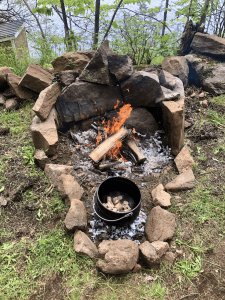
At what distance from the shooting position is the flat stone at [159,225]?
8.29ft

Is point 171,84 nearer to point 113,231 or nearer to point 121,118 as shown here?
point 121,118

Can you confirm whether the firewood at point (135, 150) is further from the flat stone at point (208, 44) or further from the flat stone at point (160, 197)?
the flat stone at point (208, 44)

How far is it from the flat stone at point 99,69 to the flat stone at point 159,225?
2.30 meters

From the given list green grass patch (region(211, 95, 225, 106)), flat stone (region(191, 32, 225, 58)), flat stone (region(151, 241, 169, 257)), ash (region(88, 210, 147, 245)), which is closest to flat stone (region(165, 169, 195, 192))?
ash (region(88, 210, 147, 245))

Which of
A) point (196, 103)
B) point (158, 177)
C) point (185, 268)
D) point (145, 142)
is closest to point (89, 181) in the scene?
point (158, 177)

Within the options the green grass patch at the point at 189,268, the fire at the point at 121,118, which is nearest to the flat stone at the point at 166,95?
the fire at the point at 121,118

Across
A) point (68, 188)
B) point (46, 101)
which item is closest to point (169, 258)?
point (68, 188)

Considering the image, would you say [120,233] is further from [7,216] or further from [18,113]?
[18,113]

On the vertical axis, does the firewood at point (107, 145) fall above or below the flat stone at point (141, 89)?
below

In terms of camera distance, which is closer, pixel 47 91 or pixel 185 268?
pixel 185 268

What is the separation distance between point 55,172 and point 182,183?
1.84 metres

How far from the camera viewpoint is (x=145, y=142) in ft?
13.3

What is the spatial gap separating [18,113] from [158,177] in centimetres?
297

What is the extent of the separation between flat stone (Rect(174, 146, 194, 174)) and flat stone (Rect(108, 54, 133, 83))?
1.65m
